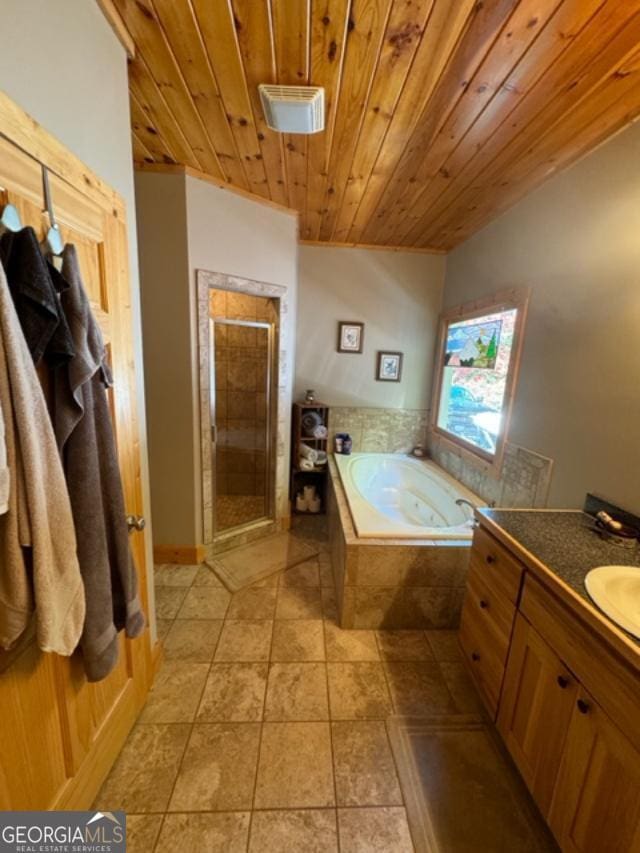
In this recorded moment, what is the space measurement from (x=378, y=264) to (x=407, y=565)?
A: 265 centimetres

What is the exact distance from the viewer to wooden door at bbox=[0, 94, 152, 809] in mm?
764

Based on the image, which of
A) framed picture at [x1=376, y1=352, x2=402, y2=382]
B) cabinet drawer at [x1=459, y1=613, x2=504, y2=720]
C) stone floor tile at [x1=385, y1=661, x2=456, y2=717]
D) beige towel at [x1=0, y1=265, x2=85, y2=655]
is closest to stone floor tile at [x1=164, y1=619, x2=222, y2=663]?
stone floor tile at [x1=385, y1=661, x2=456, y2=717]

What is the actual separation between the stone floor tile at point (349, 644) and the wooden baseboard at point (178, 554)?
3.52ft

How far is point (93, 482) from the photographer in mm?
872

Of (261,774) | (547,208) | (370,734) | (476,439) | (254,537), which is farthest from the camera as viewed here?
(254,537)

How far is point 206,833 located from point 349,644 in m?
0.92

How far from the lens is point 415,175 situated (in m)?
1.90

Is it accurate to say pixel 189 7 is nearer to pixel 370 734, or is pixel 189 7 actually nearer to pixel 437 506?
pixel 370 734

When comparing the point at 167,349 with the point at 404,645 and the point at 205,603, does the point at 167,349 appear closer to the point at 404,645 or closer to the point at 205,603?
the point at 205,603

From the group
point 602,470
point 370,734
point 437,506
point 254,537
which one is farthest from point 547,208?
point 254,537

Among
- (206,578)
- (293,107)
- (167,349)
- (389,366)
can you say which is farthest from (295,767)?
(389,366)

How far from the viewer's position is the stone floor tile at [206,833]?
105cm

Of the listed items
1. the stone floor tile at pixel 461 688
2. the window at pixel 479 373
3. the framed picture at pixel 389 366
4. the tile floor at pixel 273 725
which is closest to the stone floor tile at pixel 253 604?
the tile floor at pixel 273 725

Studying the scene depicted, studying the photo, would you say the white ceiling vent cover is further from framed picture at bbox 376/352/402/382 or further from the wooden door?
framed picture at bbox 376/352/402/382
